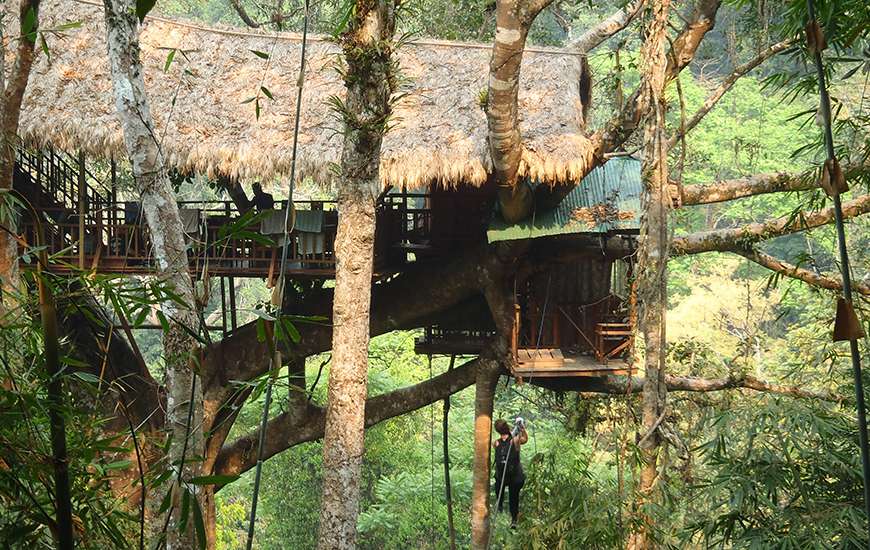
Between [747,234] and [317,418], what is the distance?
3.93m

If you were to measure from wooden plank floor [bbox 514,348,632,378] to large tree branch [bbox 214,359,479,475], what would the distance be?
901mm

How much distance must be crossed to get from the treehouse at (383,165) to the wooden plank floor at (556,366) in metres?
0.02

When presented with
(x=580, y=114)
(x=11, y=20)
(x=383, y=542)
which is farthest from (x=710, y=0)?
(x=383, y=542)

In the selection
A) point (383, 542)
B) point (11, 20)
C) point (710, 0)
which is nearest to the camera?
point (710, 0)

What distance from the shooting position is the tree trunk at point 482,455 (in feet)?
24.2

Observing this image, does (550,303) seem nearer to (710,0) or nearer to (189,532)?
(710,0)

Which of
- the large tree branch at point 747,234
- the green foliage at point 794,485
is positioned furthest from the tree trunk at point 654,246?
the large tree branch at point 747,234

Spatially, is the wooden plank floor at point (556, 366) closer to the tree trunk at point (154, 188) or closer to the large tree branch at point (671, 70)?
the large tree branch at point (671, 70)

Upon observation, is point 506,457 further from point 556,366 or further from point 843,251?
point 843,251

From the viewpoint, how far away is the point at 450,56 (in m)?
7.73

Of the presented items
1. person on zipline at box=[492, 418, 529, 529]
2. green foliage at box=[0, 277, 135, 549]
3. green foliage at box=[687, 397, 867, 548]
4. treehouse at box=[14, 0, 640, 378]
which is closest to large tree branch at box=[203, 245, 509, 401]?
treehouse at box=[14, 0, 640, 378]

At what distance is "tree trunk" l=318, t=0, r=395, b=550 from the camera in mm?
4172

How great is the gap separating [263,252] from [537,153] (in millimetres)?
2411

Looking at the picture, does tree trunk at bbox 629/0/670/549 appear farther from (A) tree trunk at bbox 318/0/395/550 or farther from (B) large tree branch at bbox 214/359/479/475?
(B) large tree branch at bbox 214/359/479/475
